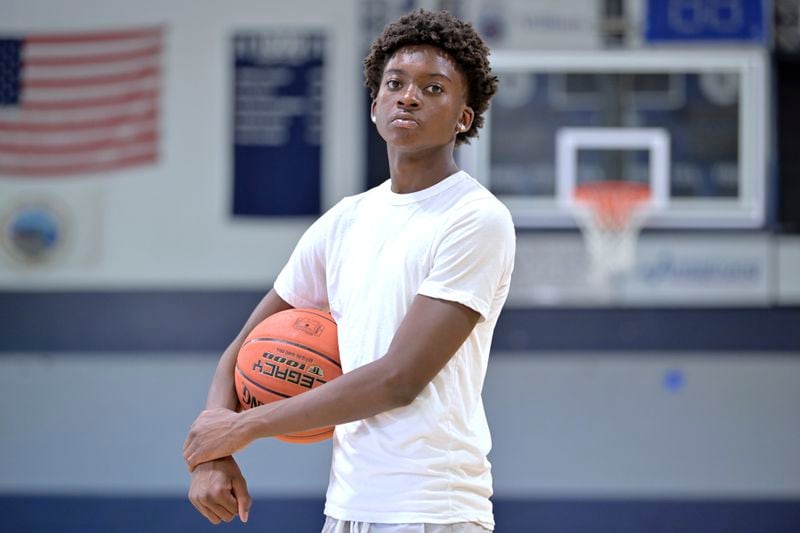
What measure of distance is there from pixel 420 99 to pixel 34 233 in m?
4.57

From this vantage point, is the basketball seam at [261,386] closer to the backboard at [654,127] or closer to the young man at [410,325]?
the young man at [410,325]

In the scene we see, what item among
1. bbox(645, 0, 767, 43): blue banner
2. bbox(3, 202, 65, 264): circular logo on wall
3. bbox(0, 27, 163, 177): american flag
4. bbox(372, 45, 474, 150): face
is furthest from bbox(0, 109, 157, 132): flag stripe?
bbox(372, 45, 474, 150): face

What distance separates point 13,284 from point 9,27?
4.72ft

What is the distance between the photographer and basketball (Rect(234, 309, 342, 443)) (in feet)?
7.75

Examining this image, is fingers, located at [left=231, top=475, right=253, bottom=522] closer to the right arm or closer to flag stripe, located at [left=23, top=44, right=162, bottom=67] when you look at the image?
the right arm

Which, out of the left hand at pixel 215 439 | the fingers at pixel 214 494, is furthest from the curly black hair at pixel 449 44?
the fingers at pixel 214 494

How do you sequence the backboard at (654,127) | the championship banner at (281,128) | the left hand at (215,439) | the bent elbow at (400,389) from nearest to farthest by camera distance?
1. the bent elbow at (400,389)
2. the left hand at (215,439)
3. the backboard at (654,127)
4. the championship banner at (281,128)

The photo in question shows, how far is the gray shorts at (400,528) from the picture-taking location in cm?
210

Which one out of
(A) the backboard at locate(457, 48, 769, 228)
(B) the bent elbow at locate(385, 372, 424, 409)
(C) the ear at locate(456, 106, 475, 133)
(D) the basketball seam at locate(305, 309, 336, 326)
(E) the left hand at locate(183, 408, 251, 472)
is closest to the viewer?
(B) the bent elbow at locate(385, 372, 424, 409)

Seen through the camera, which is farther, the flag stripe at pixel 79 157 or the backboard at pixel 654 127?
the flag stripe at pixel 79 157

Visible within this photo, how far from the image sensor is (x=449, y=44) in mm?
2252

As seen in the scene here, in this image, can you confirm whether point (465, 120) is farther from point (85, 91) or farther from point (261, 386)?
point (85, 91)

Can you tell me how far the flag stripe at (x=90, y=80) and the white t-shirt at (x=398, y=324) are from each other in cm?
431

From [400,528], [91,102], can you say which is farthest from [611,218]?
[400,528]
